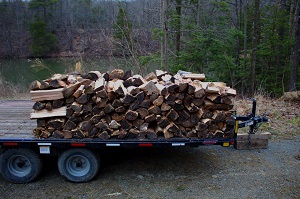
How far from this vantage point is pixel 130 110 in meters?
4.89

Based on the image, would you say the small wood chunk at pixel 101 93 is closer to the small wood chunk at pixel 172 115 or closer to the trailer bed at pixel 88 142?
the trailer bed at pixel 88 142

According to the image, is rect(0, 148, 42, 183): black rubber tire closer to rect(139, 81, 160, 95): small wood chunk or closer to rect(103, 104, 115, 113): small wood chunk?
rect(103, 104, 115, 113): small wood chunk

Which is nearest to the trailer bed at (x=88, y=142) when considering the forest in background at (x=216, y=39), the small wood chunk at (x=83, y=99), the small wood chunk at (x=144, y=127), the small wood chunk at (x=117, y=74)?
the small wood chunk at (x=144, y=127)

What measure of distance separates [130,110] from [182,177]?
1.62m

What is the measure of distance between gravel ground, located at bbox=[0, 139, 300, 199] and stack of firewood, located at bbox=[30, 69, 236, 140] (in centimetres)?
85

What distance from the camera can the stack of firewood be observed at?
15.8ft

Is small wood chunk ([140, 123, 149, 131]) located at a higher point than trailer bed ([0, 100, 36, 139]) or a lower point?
higher

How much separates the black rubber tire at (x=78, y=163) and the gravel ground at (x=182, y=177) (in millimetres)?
143

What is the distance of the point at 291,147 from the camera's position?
6.83m

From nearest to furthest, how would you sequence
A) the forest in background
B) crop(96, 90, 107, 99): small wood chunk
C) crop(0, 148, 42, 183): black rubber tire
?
crop(96, 90, 107, 99): small wood chunk < crop(0, 148, 42, 183): black rubber tire < the forest in background

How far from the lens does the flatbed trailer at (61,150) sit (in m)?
4.87

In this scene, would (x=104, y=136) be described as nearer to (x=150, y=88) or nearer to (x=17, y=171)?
(x=150, y=88)

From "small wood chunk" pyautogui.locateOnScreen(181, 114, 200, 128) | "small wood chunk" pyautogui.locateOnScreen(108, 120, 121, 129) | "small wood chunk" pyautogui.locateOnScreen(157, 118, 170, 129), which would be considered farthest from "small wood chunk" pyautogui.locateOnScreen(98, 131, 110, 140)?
"small wood chunk" pyautogui.locateOnScreen(181, 114, 200, 128)

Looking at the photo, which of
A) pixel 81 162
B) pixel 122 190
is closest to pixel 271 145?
pixel 122 190
